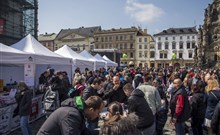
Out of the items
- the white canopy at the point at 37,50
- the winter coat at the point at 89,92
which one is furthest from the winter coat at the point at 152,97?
the white canopy at the point at 37,50

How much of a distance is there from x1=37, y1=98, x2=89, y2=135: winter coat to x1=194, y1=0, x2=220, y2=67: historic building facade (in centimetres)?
4665

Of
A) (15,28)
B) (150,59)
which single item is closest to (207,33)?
(150,59)

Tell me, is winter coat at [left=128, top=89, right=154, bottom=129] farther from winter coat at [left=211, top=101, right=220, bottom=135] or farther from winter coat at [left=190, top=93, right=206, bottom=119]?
winter coat at [left=190, top=93, right=206, bottom=119]

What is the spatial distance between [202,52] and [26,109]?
4790 cm

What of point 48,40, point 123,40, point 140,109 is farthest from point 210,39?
point 48,40

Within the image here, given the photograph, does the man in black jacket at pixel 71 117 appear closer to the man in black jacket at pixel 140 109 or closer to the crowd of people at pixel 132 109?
the crowd of people at pixel 132 109

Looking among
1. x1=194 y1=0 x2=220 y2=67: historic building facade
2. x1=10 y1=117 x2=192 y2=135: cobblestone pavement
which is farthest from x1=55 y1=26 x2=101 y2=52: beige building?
x1=10 y1=117 x2=192 y2=135: cobblestone pavement

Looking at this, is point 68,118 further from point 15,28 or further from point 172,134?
point 15,28

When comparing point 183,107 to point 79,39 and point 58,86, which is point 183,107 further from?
point 79,39

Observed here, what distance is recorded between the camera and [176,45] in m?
68.0

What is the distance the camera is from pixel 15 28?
117 ft

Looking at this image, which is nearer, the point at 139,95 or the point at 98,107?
the point at 98,107

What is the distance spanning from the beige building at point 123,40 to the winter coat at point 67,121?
6795 centimetres

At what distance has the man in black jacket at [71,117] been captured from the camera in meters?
2.57
